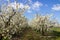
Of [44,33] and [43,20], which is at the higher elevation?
[43,20]

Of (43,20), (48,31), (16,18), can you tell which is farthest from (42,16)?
(16,18)

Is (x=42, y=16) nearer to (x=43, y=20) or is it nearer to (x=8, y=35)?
(x=43, y=20)

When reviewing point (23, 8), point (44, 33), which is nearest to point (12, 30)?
point (23, 8)

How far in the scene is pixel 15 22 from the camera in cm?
1898

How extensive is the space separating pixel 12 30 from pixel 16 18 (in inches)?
58.1

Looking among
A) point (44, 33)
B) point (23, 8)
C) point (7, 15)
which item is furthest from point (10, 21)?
point (44, 33)

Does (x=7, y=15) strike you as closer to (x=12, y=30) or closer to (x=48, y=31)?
(x=12, y=30)

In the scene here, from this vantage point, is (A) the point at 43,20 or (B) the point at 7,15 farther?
(A) the point at 43,20

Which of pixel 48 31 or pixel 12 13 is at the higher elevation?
pixel 12 13

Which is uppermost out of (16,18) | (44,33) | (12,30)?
(16,18)

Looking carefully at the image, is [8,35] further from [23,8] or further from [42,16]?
[42,16]

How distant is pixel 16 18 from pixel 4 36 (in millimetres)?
2372

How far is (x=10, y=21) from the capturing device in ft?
59.3

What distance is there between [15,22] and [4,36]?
194 centimetres
